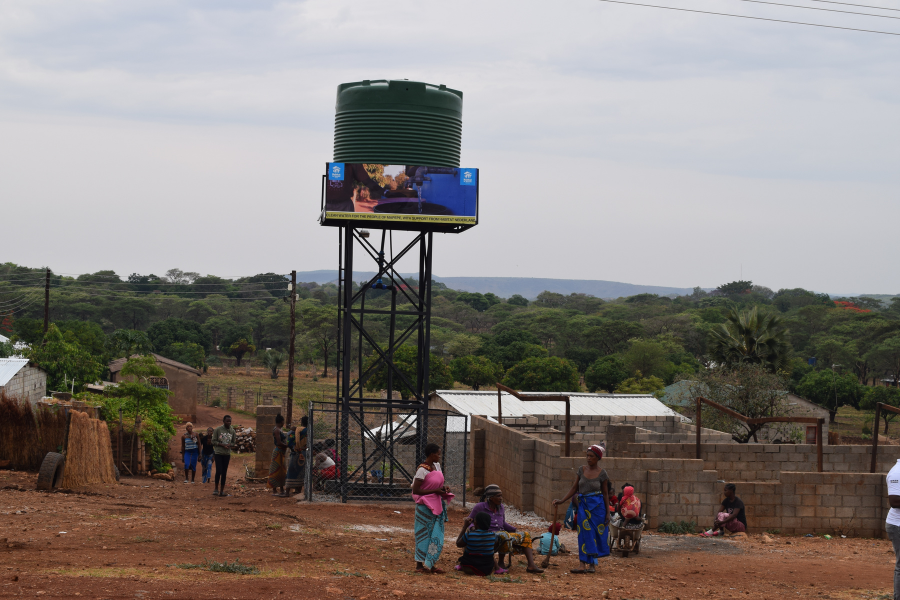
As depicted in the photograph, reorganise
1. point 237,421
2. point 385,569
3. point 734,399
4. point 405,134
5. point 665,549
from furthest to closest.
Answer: point 237,421 → point 734,399 → point 405,134 → point 665,549 → point 385,569

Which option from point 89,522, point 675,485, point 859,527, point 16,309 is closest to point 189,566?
point 89,522

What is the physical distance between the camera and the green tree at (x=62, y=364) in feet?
99.6

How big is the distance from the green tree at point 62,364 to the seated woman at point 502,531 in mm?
23469

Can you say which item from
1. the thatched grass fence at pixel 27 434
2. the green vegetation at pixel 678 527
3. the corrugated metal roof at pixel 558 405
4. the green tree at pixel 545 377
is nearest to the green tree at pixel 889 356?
the green tree at pixel 545 377

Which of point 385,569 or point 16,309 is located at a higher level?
point 16,309

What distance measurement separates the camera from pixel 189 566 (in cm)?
884

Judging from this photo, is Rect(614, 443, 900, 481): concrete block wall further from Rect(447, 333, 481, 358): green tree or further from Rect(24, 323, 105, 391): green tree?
Rect(447, 333, 481, 358): green tree

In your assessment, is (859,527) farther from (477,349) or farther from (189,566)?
(477,349)

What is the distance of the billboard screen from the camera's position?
16.6 meters

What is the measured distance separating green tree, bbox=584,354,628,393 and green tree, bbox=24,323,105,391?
3336 centimetres

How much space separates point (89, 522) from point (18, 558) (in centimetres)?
260

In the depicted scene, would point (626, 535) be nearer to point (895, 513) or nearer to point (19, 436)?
point (895, 513)

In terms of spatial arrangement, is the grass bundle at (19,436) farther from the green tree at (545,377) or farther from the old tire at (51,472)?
the green tree at (545,377)

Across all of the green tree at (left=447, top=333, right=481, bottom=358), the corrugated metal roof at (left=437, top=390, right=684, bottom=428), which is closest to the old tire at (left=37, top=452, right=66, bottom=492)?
the corrugated metal roof at (left=437, top=390, right=684, bottom=428)
